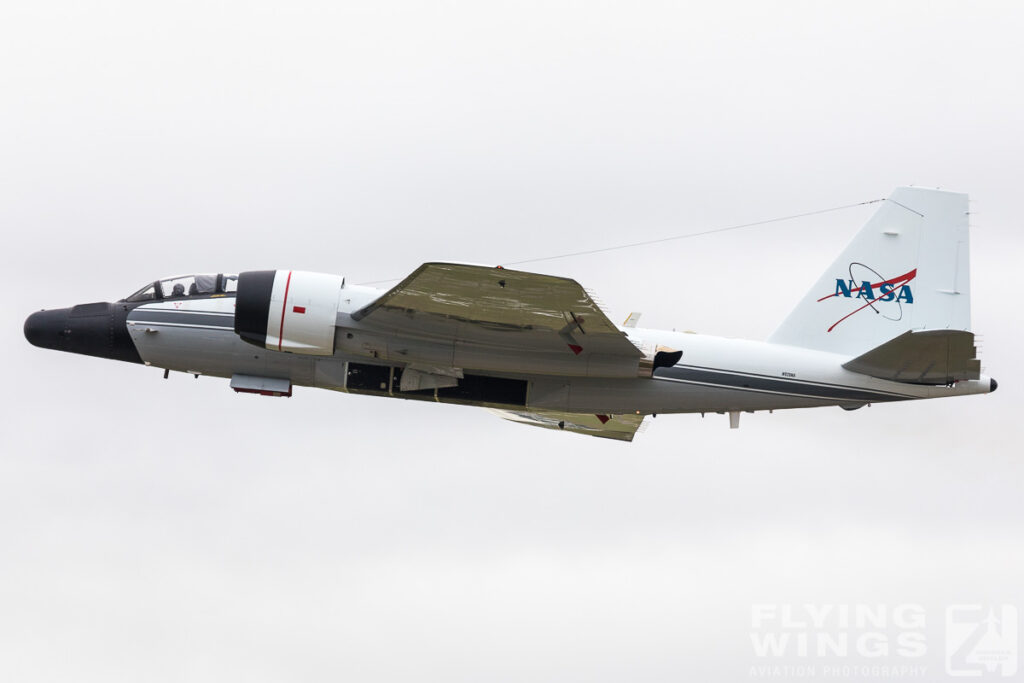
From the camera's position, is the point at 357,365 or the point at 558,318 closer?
the point at 558,318

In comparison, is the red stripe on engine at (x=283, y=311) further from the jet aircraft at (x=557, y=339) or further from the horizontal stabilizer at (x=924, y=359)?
the horizontal stabilizer at (x=924, y=359)

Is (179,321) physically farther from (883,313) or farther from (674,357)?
(883,313)

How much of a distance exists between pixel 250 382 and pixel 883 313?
1607cm

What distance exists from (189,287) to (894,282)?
17.9 m

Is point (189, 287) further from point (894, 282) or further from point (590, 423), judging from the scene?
point (894, 282)

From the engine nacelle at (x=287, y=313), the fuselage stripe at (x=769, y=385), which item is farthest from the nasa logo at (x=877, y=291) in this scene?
the engine nacelle at (x=287, y=313)

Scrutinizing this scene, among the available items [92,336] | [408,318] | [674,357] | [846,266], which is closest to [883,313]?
[846,266]

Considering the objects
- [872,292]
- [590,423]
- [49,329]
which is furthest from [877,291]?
[49,329]

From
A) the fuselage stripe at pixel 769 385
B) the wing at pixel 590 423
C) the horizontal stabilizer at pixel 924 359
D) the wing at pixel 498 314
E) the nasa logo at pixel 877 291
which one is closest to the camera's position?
the wing at pixel 498 314

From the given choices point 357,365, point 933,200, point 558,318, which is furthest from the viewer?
point 933,200

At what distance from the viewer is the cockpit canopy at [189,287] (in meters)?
32.8

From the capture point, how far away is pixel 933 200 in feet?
113

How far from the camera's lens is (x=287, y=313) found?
1210 inches

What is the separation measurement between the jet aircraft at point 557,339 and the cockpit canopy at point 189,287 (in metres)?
0.04
